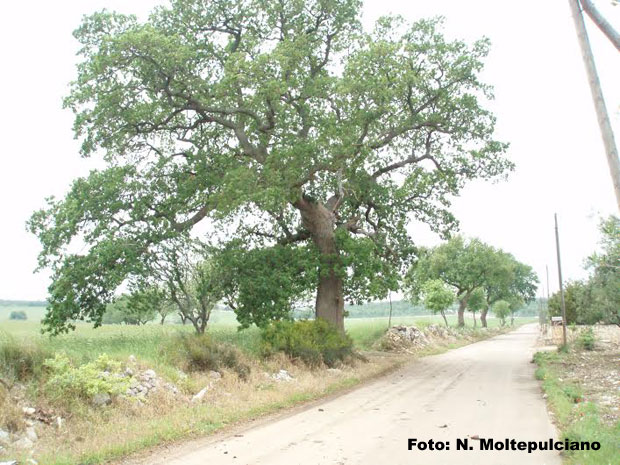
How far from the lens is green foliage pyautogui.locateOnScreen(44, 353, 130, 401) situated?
9.51m

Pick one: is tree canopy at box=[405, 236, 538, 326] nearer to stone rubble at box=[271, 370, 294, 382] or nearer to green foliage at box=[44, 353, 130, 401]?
stone rubble at box=[271, 370, 294, 382]

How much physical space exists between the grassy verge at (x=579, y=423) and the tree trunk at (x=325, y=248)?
8527mm

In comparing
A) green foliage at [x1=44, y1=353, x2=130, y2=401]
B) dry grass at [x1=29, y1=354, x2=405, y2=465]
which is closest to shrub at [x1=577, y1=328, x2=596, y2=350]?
dry grass at [x1=29, y1=354, x2=405, y2=465]

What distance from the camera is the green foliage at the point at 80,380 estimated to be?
9.51 m

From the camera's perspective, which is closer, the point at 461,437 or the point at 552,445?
the point at 552,445

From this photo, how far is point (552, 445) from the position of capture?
26.8 feet

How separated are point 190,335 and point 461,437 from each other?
338 inches

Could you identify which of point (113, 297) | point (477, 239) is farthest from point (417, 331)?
point (477, 239)

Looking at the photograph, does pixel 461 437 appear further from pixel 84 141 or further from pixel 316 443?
pixel 84 141

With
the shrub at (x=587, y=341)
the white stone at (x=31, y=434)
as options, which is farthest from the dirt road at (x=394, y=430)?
the shrub at (x=587, y=341)

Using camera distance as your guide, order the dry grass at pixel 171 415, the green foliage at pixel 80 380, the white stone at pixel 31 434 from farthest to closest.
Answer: the green foliage at pixel 80 380, the white stone at pixel 31 434, the dry grass at pixel 171 415

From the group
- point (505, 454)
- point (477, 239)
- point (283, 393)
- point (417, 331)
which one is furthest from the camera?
point (477, 239)

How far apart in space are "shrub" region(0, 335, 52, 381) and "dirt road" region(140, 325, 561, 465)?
353 cm

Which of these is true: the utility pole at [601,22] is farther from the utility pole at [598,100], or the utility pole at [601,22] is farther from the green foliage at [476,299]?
the green foliage at [476,299]
